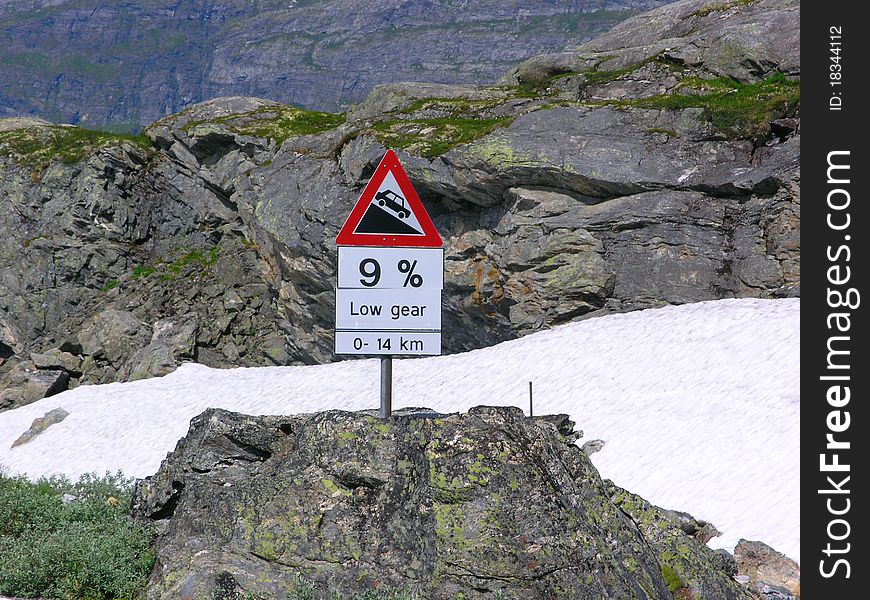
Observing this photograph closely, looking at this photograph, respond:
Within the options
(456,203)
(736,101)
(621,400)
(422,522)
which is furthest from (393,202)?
(736,101)

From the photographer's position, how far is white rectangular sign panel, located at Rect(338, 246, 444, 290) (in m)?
7.82

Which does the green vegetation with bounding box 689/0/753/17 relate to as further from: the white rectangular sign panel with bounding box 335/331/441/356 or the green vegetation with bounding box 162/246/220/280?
the white rectangular sign panel with bounding box 335/331/441/356

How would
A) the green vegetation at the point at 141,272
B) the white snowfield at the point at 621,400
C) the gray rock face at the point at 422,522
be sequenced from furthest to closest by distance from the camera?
the green vegetation at the point at 141,272 < the white snowfield at the point at 621,400 < the gray rock face at the point at 422,522

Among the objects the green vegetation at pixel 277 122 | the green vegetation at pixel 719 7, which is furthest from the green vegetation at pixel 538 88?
the green vegetation at pixel 277 122

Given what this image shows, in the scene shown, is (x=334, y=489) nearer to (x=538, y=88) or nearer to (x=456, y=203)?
(x=456, y=203)

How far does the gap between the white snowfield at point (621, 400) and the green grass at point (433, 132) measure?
258 inches

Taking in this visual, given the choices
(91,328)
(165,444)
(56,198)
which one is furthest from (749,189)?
(56,198)

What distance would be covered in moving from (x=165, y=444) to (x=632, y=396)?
1175 cm

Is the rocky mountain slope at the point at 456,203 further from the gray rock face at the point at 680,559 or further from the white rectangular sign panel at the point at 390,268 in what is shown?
the white rectangular sign panel at the point at 390,268

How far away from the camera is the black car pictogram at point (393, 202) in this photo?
7.86m

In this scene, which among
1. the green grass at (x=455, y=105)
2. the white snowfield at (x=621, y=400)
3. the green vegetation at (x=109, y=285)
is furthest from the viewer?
the green vegetation at (x=109, y=285)

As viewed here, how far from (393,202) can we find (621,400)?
11.6 m

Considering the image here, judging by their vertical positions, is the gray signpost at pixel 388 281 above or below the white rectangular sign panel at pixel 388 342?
above

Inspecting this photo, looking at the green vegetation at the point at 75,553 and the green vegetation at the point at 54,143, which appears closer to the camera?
the green vegetation at the point at 75,553
